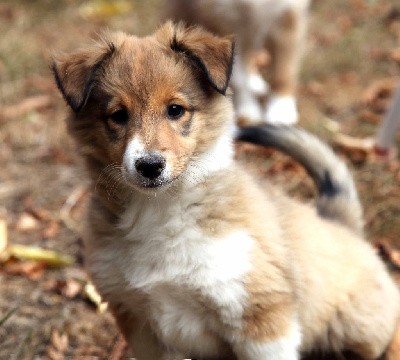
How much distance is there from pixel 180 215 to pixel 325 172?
91 centimetres

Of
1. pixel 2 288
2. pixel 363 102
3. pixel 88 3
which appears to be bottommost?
pixel 88 3

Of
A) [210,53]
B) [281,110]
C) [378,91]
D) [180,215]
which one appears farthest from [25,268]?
[378,91]

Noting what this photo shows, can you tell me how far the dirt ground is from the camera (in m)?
3.13

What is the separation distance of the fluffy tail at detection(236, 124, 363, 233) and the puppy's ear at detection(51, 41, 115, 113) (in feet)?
2.68

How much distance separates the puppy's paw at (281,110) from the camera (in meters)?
4.84

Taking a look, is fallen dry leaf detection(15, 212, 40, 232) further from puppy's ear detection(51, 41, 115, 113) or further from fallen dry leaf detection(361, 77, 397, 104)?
fallen dry leaf detection(361, 77, 397, 104)

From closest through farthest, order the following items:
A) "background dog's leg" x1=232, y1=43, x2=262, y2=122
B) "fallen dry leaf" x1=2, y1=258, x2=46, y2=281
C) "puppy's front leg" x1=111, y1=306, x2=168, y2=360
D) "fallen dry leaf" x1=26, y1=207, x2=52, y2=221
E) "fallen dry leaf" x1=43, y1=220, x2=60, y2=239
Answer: "puppy's front leg" x1=111, y1=306, x2=168, y2=360, "fallen dry leaf" x1=2, y1=258, x2=46, y2=281, "fallen dry leaf" x1=43, y1=220, x2=60, y2=239, "fallen dry leaf" x1=26, y1=207, x2=52, y2=221, "background dog's leg" x1=232, y1=43, x2=262, y2=122

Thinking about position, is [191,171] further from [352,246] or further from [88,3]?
[88,3]

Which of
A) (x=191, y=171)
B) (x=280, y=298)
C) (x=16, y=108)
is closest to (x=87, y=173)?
(x=191, y=171)

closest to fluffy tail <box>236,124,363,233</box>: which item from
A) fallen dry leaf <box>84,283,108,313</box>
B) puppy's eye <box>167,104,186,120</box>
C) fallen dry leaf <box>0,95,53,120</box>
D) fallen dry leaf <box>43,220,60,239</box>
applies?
puppy's eye <box>167,104,186,120</box>

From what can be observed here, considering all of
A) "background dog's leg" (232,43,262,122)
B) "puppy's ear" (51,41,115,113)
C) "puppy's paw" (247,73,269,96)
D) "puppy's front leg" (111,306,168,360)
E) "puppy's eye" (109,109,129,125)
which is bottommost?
"puppy's paw" (247,73,269,96)

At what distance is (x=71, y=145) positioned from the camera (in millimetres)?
4789

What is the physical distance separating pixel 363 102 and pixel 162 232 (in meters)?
3.16

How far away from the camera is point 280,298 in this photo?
2.38 m
